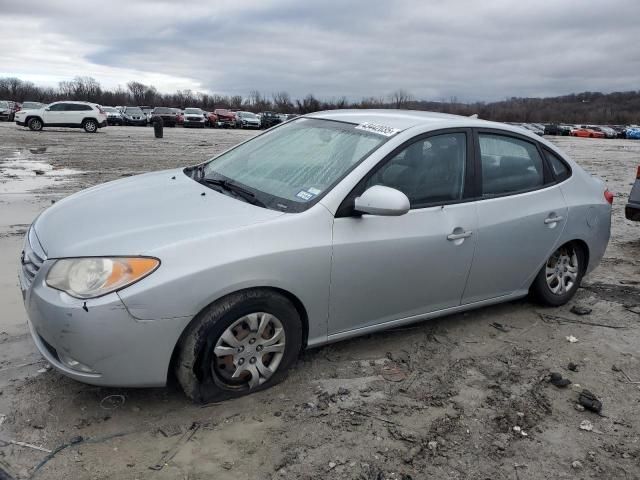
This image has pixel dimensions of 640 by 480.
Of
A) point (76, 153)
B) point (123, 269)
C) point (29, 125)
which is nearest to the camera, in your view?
point (123, 269)

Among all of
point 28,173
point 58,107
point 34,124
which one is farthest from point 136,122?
point 28,173

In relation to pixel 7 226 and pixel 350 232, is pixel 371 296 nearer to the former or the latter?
pixel 350 232

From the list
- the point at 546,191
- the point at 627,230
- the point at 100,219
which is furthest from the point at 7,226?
the point at 627,230

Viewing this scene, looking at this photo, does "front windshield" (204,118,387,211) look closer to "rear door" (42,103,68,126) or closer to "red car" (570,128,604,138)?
"rear door" (42,103,68,126)

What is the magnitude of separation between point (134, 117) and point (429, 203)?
43592mm

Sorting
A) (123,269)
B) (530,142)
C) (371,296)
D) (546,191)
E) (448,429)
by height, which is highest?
(530,142)

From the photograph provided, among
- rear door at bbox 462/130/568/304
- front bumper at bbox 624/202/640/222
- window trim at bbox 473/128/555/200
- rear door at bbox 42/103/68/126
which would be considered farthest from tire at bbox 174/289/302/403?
rear door at bbox 42/103/68/126

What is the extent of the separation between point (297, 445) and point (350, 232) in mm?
1222

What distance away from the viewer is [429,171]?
12.6ft

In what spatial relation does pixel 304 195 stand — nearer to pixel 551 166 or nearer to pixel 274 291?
pixel 274 291

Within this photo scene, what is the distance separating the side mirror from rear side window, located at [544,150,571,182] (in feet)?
6.43

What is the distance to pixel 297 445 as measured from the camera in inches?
113

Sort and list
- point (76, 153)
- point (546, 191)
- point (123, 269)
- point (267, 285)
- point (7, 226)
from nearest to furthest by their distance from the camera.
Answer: point (123, 269)
point (267, 285)
point (546, 191)
point (7, 226)
point (76, 153)

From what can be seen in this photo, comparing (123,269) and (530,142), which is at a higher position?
(530,142)
